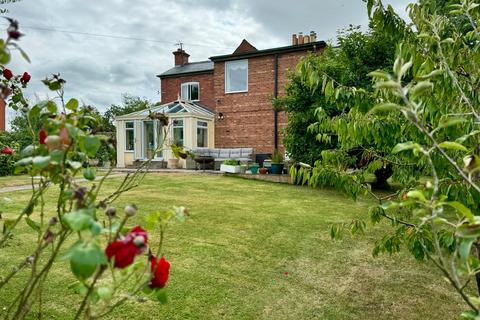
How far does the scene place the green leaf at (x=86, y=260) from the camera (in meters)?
0.63

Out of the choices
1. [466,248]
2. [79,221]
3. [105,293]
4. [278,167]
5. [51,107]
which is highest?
[51,107]

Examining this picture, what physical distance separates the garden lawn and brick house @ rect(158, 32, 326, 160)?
12.6 metres

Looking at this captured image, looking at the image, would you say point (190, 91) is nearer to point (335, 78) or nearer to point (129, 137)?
point (129, 137)

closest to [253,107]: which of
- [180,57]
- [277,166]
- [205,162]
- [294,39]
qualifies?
[205,162]

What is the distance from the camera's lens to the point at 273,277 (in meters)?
3.50

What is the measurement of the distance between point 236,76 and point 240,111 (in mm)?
2243

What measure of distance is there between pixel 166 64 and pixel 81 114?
27.1 m

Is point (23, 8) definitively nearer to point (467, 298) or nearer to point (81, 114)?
point (81, 114)

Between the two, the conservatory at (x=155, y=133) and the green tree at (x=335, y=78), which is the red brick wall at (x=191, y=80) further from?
the green tree at (x=335, y=78)

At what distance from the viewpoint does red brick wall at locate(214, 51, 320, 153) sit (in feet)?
59.3

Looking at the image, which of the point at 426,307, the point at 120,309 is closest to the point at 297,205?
the point at 426,307

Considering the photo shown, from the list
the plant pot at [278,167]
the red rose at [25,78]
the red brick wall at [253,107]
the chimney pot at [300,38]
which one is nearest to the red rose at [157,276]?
the red rose at [25,78]

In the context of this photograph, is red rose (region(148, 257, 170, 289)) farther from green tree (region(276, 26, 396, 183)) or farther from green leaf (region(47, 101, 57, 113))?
green tree (region(276, 26, 396, 183))

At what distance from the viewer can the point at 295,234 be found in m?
5.13
